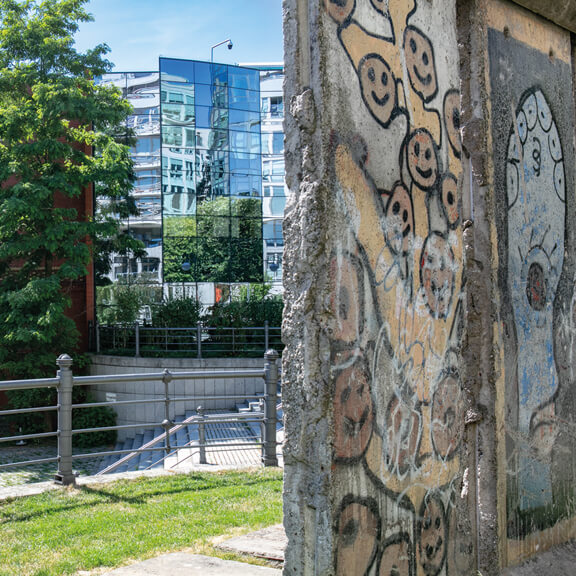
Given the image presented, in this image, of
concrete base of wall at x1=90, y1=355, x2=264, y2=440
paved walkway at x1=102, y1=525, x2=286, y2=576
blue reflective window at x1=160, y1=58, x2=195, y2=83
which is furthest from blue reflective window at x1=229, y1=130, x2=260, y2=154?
paved walkway at x1=102, y1=525, x2=286, y2=576

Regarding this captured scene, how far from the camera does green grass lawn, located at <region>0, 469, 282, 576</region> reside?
4668 millimetres

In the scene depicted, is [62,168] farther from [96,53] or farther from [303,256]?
[303,256]

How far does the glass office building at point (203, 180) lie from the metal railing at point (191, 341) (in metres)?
4.13

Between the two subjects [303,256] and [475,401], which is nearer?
[303,256]

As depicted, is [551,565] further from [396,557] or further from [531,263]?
[531,263]

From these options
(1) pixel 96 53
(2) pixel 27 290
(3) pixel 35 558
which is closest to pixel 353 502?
(3) pixel 35 558

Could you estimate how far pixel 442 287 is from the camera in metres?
3.64

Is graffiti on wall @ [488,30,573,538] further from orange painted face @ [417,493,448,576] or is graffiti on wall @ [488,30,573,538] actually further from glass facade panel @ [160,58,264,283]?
glass facade panel @ [160,58,264,283]

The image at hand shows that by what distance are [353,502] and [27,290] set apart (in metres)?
17.2

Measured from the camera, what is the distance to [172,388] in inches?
698

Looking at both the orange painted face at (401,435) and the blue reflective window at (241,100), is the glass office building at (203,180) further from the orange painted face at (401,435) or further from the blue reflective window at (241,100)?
the orange painted face at (401,435)

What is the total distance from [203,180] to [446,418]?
23362 mm

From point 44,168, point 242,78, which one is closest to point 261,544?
point 44,168

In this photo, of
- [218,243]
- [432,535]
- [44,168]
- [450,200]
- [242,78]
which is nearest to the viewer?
[432,535]
